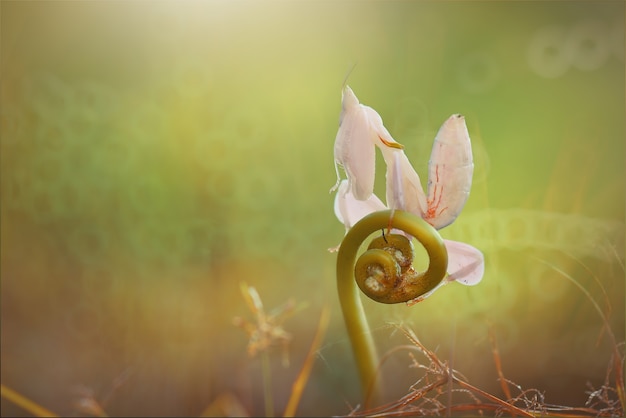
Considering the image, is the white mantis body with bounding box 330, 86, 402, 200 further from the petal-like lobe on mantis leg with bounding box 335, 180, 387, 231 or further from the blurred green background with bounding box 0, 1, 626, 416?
the blurred green background with bounding box 0, 1, 626, 416

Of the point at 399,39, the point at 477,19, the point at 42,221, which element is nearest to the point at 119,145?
the point at 42,221

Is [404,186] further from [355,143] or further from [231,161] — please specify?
[231,161]

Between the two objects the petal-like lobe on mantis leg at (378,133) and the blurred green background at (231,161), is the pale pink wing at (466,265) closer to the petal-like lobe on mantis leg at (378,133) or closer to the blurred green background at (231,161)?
the petal-like lobe on mantis leg at (378,133)

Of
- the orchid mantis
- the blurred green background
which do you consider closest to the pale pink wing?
the orchid mantis

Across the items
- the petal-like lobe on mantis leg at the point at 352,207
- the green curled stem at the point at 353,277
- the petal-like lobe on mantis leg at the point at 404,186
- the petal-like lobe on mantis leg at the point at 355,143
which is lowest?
the green curled stem at the point at 353,277

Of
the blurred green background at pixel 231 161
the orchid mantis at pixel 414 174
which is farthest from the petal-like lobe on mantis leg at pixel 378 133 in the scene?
the blurred green background at pixel 231 161

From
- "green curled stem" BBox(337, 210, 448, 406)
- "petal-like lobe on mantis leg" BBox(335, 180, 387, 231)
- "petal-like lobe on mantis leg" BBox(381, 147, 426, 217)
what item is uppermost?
"petal-like lobe on mantis leg" BBox(381, 147, 426, 217)
